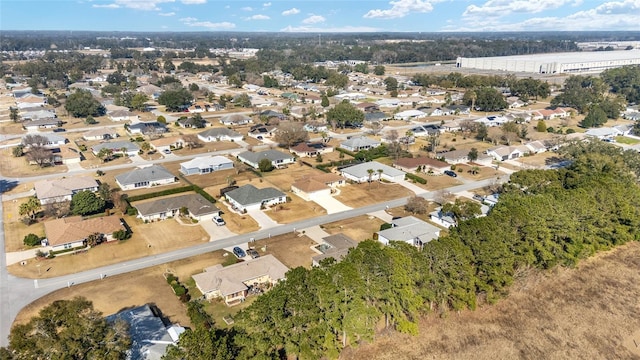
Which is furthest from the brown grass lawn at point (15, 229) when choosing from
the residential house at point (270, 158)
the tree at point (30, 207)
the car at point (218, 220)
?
the residential house at point (270, 158)

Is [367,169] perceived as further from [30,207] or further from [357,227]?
[30,207]

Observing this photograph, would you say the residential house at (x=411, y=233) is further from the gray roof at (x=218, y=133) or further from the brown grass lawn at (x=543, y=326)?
the gray roof at (x=218, y=133)

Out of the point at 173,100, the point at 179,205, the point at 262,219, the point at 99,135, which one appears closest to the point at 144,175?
the point at 179,205

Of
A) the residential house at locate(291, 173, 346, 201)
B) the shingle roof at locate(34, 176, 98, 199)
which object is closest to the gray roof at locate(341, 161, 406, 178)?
the residential house at locate(291, 173, 346, 201)

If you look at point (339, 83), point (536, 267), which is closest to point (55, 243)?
point (536, 267)

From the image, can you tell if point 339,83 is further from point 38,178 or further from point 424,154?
point 38,178

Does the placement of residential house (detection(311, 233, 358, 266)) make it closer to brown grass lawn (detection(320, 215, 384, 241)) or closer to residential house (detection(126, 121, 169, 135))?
brown grass lawn (detection(320, 215, 384, 241))
